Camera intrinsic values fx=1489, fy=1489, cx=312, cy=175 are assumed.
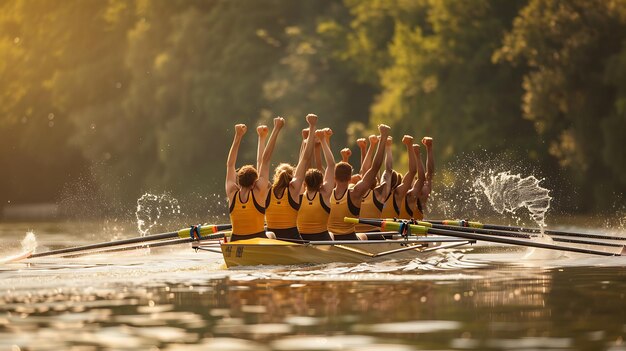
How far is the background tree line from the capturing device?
40250 mm

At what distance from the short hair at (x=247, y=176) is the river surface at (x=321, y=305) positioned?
3.17 feet

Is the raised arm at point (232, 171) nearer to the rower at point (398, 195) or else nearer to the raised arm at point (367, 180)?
the raised arm at point (367, 180)

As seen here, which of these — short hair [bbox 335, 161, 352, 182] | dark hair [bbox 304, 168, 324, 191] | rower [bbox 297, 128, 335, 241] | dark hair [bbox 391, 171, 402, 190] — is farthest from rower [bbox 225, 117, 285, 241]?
dark hair [bbox 391, 171, 402, 190]

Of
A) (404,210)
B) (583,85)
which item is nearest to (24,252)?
(404,210)

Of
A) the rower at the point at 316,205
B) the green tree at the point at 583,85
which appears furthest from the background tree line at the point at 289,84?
the rower at the point at 316,205

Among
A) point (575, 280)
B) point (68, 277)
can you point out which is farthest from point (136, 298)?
point (575, 280)

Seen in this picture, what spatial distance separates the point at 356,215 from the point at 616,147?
2102cm

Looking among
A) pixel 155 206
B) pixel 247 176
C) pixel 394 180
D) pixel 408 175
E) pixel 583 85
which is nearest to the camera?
pixel 247 176

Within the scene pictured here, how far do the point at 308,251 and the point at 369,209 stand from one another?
2716 millimetres

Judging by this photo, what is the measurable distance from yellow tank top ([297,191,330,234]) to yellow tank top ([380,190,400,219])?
7.81 ft

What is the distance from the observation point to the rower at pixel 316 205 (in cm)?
1769

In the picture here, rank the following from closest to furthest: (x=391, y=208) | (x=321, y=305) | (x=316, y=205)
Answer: (x=321, y=305) → (x=316, y=205) → (x=391, y=208)

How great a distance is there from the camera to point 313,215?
17.8m

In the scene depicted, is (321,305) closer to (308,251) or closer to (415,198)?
(308,251)
